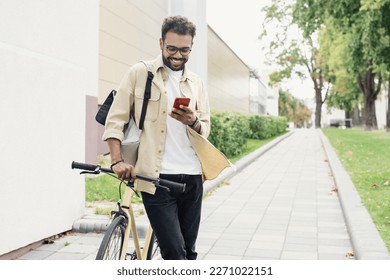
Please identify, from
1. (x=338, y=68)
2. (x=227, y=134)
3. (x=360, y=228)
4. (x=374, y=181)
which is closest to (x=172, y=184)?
(x=360, y=228)

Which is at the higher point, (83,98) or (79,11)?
(79,11)

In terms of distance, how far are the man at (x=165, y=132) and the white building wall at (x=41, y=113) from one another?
216 cm

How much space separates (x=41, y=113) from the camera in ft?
17.3

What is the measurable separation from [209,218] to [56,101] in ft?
8.98

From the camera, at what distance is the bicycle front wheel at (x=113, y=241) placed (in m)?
2.83

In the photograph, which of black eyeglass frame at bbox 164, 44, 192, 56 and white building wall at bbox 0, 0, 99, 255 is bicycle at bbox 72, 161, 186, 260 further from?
white building wall at bbox 0, 0, 99, 255

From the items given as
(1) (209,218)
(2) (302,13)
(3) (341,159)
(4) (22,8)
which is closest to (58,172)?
(4) (22,8)

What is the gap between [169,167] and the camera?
304 cm

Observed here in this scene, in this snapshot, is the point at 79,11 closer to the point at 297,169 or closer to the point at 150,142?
the point at 150,142

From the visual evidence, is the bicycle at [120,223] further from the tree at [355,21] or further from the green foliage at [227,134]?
the tree at [355,21]

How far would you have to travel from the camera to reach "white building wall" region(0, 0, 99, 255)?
4776mm

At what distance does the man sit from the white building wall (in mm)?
2161

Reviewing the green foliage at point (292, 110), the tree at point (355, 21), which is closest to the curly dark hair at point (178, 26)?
the tree at point (355, 21)

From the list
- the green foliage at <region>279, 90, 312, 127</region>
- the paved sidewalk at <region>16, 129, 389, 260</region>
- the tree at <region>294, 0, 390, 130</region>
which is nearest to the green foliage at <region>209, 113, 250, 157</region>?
the paved sidewalk at <region>16, 129, 389, 260</region>
